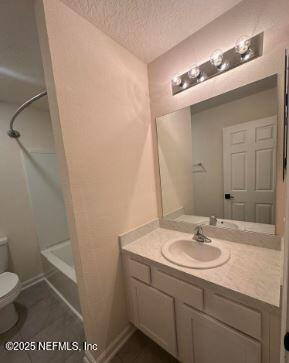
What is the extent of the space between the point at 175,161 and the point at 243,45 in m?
0.91

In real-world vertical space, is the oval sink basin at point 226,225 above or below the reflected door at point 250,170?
below

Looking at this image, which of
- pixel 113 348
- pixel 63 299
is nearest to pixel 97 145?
pixel 113 348

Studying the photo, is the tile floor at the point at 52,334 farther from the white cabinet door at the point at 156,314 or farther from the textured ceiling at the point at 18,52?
the textured ceiling at the point at 18,52

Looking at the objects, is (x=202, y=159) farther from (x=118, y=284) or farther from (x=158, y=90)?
(x=118, y=284)

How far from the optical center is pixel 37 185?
2.21 meters

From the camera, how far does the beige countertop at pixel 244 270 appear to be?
2.48 feet

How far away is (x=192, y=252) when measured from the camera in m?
1.28

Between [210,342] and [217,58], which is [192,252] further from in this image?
[217,58]

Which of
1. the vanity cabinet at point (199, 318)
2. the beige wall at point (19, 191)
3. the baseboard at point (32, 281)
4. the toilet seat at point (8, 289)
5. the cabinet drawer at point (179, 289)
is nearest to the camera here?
the vanity cabinet at point (199, 318)

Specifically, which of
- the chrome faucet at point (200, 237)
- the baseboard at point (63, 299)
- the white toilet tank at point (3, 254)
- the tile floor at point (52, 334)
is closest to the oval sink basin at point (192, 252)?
the chrome faucet at point (200, 237)

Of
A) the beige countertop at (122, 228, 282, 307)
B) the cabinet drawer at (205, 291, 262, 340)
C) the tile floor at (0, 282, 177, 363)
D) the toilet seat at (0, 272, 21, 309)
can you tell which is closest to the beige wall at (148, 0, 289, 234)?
the beige countertop at (122, 228, 282, 307)

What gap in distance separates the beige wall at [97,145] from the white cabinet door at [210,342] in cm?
55

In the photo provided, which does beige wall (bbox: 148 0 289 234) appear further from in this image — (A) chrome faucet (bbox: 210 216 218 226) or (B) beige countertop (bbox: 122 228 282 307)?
(A) chrome faucet (bbox: 210 216 218 226)

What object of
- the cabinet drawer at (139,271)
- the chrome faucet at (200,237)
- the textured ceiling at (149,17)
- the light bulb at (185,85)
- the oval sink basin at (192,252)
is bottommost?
the cabinet drawer at (139,271)
